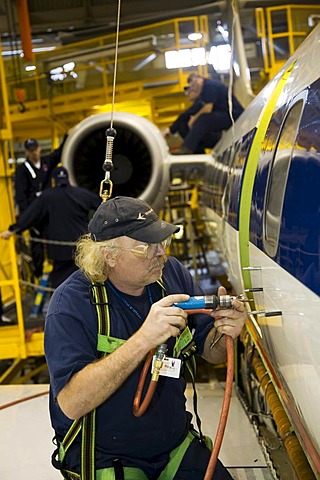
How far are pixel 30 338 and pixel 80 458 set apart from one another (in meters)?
4.25

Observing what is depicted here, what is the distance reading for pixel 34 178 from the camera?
344 inches

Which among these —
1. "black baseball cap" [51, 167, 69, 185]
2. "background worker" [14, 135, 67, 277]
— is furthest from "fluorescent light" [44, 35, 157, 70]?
"black baseball cap" [51, 167, 69, 185]

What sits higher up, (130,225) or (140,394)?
(130,225)

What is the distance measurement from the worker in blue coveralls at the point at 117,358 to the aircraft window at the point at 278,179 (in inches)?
11.3

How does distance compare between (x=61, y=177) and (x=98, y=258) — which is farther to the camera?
(x=61, y=177)

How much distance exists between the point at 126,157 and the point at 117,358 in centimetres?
A: 621

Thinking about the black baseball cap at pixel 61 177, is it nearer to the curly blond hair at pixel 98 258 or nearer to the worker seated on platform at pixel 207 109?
the worker seated on platform at pixel 207 109

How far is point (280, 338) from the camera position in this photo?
2508 mm

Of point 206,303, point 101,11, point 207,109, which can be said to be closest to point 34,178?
point 207,109

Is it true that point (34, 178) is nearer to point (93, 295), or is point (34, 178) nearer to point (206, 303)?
point (93, 295)

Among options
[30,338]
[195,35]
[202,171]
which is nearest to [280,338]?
[30,338]

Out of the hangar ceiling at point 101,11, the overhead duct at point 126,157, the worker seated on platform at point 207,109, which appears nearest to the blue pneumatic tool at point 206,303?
the worker seated on platform at point 207,109

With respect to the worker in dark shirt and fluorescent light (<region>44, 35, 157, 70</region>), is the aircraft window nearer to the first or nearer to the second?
the worker in dark shirt

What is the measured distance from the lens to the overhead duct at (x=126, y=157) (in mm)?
8336
